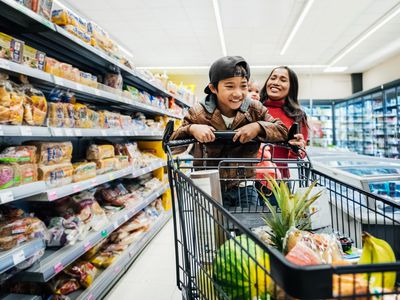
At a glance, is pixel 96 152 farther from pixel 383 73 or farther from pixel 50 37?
pixel 383 73

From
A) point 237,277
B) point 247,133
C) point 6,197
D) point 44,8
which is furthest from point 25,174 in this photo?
point 237,277

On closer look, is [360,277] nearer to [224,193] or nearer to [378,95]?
[224,193]

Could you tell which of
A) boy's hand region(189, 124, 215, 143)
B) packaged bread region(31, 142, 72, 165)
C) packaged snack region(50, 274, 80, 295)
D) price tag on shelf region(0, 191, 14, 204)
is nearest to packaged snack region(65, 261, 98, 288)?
packaged snack region(50, 274, 80, 295)

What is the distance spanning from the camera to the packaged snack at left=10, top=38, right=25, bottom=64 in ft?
4.72

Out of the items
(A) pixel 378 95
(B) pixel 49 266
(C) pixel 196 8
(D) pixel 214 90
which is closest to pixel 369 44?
(A) pixel 378 95

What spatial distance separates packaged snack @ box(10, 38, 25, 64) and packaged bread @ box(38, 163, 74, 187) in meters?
0.58

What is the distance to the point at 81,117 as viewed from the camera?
2080mm

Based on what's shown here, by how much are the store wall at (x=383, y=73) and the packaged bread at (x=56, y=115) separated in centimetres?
913

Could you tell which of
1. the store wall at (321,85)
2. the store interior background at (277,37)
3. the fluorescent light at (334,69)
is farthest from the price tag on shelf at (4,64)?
the fluorescent light at (334,69)

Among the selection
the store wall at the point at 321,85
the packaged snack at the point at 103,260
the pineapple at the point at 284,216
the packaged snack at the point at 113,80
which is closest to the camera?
the pineapple at the point at 284,216

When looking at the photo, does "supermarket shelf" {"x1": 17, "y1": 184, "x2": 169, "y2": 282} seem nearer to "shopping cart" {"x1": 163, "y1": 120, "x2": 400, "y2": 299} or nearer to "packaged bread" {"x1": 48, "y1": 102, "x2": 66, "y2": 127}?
"packaged bread" {"x1": 48, "y1": 102, "x2": 66, "y2": 127}

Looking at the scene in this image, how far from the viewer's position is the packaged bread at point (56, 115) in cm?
175

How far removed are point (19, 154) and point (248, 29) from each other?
5472mm

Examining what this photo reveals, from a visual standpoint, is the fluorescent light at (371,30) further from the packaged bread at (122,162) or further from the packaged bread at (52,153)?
the packaged bread at (52,153)
